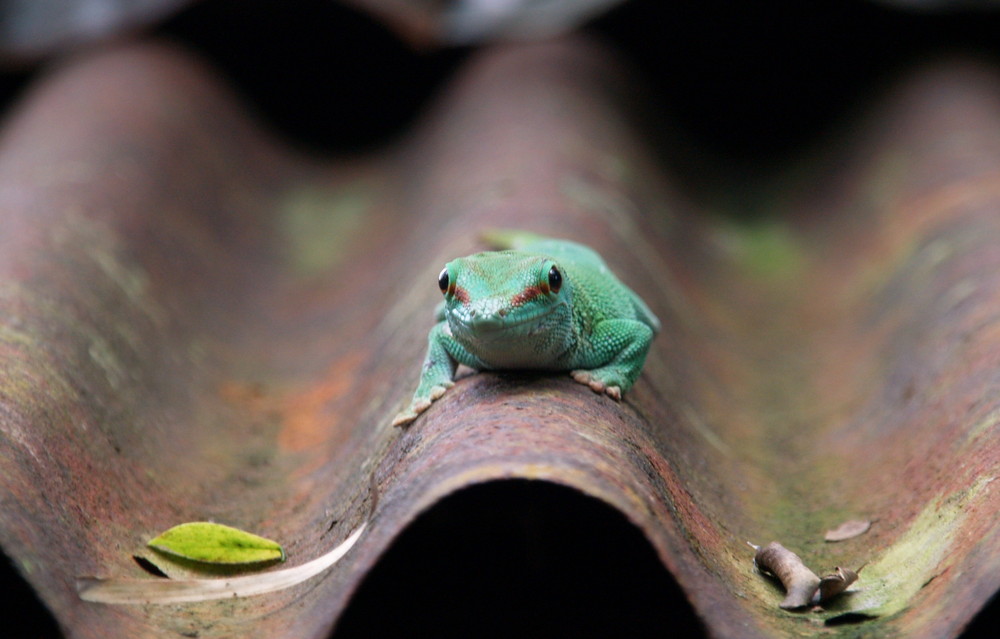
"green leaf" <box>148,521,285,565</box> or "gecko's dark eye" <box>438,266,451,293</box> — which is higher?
"gecko's dark eye" <box>438,266,451,293</box>

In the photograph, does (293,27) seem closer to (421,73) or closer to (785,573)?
(421,73)

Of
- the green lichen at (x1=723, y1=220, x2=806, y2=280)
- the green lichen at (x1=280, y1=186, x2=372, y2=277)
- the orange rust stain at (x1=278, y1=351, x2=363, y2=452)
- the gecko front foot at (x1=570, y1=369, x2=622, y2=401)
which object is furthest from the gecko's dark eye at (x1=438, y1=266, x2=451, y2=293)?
the green lichen at (x1=723, y1=220, x2=806, y2=280)

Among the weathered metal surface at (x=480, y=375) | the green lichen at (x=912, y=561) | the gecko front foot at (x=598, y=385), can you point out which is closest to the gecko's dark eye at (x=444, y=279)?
the weathered metal surface at (x=480, y=375)

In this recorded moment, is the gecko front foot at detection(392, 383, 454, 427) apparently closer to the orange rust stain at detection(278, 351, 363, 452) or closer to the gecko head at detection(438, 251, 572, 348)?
the gecko head at detection(438, 251, 572, 348)

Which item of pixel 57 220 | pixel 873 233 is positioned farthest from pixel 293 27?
pixel 873 233

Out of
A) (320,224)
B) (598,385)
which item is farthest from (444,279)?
(320,224)

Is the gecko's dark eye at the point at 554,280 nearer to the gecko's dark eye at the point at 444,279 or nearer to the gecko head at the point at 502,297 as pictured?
the gecko head at the point at 502,297

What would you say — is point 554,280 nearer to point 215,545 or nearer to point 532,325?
point 532,325
